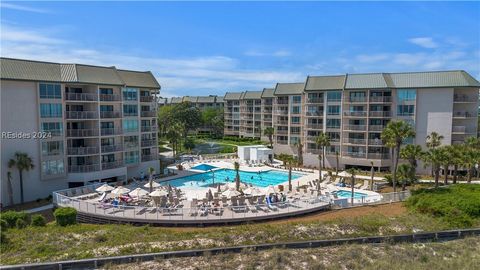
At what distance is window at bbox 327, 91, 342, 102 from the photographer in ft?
176

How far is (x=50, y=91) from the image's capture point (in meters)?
36.9

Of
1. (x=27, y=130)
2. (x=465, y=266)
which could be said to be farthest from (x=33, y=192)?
(x=465, y=266)

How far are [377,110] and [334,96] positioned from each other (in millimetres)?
6839

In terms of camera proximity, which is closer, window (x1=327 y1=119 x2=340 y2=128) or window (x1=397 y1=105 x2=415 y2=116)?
window (x1=397 y1=105 x2=415 y2=116)

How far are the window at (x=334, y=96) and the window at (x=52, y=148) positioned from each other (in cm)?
3770

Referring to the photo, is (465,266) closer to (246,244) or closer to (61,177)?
(246,244)

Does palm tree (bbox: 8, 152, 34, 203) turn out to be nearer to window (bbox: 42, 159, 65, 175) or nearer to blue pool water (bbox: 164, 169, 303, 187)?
window (bbox: 42, 159, 65, 175)

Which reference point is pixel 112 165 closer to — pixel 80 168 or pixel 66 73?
pixel 80 168

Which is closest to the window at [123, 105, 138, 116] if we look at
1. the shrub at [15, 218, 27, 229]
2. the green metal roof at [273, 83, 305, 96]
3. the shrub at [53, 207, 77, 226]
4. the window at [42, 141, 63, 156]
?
the window at [42, 141, 63, 156]

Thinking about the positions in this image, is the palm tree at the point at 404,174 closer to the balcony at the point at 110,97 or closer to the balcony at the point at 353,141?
the balcony at the point at 353,141

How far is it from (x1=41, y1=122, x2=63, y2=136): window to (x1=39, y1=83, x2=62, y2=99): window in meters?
2.86

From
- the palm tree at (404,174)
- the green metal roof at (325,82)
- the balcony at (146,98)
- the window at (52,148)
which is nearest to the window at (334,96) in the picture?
the green metal roof at (325,82)

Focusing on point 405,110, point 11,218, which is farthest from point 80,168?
point 405,110

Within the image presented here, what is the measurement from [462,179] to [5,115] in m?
52.0
